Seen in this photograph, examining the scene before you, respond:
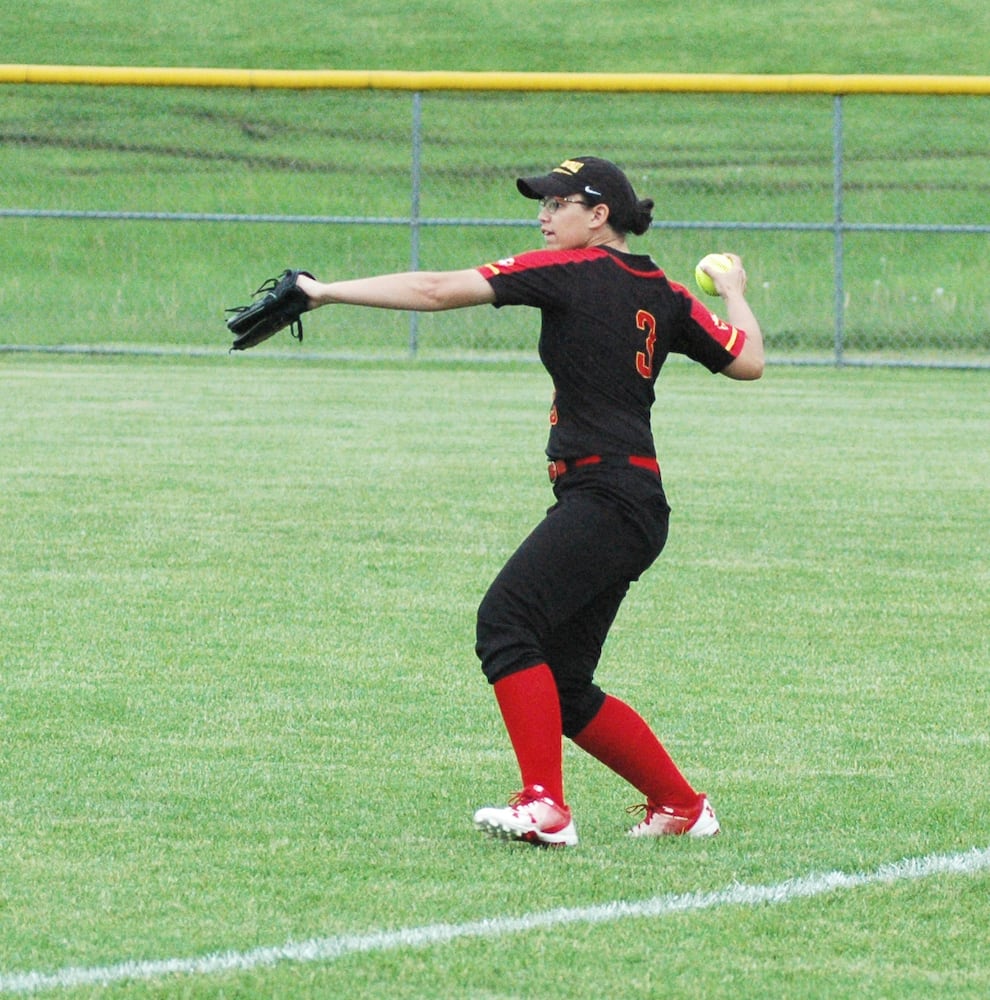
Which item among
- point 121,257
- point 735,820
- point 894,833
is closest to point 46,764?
point 735,820

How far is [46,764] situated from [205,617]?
7.43ft

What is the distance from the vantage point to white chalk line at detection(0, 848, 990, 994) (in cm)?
395

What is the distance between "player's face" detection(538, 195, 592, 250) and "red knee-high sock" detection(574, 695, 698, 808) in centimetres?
115

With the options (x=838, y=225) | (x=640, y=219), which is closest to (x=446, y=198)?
(x=838, y=225)

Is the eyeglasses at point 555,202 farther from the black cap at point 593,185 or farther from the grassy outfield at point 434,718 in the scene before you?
the grassy outfield at point 434,718

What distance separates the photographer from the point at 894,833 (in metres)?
5.16

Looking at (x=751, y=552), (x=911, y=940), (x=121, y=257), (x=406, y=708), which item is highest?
(x=911, y=940)

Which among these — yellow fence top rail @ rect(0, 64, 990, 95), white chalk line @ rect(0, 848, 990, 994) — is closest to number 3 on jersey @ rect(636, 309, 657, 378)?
white chalk line @ rect(0, 848, 990, 994)

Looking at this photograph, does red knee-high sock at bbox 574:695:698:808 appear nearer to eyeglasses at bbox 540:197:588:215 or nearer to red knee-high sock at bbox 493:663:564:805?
red knee-high sock at bbox 493:663:564:805

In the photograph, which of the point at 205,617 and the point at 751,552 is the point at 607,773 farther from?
the point at 751,552

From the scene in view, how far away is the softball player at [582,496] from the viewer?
5039 mm

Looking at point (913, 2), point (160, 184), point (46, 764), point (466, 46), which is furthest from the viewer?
point (913, 2)

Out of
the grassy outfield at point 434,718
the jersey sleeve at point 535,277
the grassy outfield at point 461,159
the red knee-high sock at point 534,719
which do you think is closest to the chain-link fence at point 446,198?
the grassy outfield at point 461,159

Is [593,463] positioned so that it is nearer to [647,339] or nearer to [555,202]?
[647,339]
